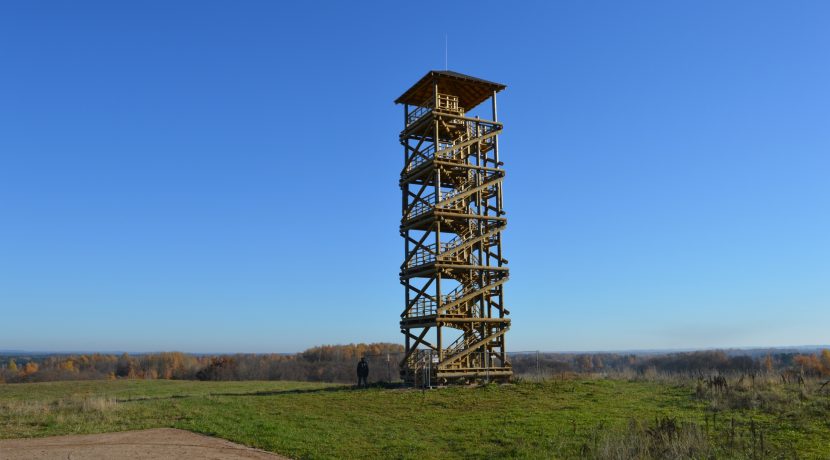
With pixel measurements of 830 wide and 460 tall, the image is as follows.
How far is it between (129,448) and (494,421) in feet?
30.7

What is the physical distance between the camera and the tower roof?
3133 centimetres

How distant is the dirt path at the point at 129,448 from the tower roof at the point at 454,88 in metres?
21.0

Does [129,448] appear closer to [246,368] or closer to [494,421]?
[494,421]

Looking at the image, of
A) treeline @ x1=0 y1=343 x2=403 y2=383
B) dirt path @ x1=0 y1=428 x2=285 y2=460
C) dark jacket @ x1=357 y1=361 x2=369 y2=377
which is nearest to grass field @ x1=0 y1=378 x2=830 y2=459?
dirt path @ x1=0 y1=428 x2=285 y2=460

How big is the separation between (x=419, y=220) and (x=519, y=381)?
9068 millimetres

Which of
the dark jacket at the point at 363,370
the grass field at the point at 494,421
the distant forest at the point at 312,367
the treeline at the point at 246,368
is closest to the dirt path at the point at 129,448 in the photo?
the grass field at the point at 494,421

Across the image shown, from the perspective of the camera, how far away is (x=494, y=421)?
1745 centimetres

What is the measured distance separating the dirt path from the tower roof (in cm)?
2104

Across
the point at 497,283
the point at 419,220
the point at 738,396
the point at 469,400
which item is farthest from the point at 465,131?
the point at 738,396

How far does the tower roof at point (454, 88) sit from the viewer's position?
103 feet

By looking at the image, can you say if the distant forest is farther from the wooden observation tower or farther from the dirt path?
the dirt path

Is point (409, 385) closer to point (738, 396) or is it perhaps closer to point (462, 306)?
point (462, 306)

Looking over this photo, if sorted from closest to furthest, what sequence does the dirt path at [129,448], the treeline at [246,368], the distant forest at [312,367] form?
the dirt path at [129,448]
the distant forest at [312,367]
the treeline at [246,368]

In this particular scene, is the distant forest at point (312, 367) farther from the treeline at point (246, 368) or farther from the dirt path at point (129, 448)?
the dirt path at point (129, 448)
